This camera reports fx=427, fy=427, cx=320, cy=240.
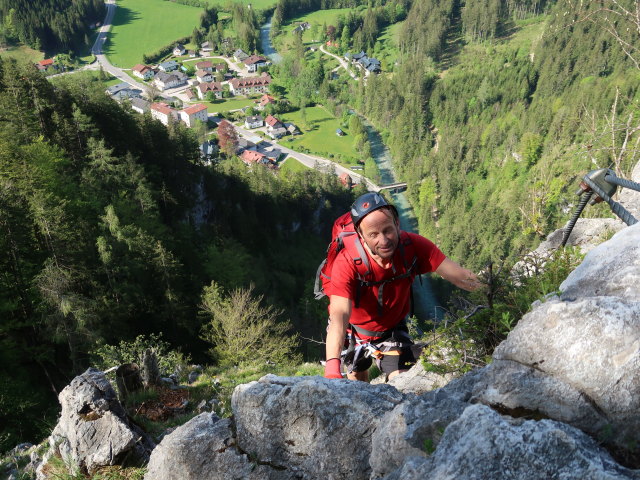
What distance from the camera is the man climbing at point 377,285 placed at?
426cm

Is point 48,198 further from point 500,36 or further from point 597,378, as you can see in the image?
point 500,36

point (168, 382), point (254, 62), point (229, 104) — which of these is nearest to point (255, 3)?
point (254, 62)

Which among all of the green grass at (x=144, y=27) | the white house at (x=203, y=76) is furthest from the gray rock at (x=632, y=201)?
the green grass at (x=144, y=27)

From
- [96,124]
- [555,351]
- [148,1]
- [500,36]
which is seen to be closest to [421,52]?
[500,36]

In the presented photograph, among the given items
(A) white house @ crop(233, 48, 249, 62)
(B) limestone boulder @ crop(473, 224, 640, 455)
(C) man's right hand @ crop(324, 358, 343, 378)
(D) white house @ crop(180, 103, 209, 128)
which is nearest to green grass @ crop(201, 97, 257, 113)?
(D) white house @ crop(180, 103, 209, 128)

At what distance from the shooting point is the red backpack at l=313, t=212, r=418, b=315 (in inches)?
175

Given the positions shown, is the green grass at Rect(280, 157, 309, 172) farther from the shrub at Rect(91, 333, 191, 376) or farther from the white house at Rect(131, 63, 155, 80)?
the shrub at Rect(91, 333, 191, 376)

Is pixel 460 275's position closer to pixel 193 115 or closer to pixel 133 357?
pixel 133 357

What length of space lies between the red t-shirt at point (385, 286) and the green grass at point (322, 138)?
321 ft

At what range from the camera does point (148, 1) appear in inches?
6905

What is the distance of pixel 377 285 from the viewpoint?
4734 mm

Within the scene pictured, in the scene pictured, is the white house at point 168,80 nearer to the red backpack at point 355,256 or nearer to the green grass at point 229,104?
the green grass at point 229,104

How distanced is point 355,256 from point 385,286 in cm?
67

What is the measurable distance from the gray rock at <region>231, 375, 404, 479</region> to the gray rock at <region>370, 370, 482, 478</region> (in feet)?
1.06
